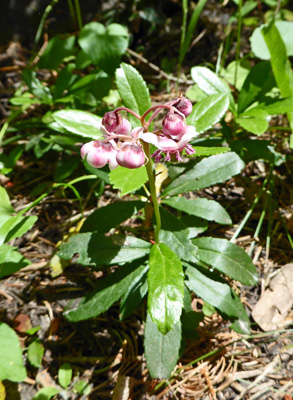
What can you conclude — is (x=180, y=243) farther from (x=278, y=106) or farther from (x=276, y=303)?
(x=278, y=106)

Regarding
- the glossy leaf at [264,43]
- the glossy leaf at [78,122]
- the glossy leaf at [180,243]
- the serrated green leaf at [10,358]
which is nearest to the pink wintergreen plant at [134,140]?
the glossy leaf at [78,122]

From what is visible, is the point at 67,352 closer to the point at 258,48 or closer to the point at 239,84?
the point at 239,84

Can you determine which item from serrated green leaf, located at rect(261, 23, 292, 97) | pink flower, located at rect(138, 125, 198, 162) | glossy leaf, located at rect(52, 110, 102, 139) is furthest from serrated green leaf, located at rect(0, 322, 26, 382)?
serrated green leaf, located at rect(261, 23, 292, 97)

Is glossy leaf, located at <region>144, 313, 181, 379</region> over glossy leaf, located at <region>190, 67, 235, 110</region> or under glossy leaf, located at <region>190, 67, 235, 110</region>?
under

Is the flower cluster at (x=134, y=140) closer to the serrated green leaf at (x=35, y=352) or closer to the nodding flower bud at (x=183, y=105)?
the nodding flower bud at (x=183, y=105)

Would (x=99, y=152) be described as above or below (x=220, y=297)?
above

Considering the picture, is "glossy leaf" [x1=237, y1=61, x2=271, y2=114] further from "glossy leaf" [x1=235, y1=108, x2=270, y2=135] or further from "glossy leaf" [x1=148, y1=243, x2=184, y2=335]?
"glossy leaf" [x1=148, y1=243, x2=184, y2=335]

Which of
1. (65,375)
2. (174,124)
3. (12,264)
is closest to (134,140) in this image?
(174,124)
